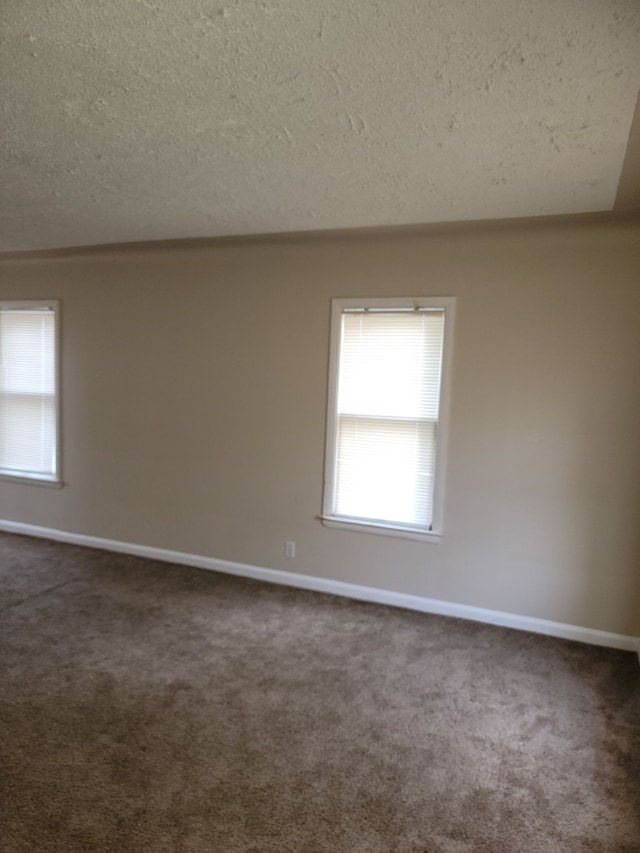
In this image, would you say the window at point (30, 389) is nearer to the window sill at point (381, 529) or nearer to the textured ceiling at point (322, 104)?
the textured ceiling at point (322, 104)

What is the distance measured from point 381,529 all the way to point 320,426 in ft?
2.72

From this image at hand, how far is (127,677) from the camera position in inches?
105

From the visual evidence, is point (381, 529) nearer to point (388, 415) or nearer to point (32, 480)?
point (388, 415)

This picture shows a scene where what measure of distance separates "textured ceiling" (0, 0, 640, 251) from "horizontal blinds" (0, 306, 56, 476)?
6.08ft

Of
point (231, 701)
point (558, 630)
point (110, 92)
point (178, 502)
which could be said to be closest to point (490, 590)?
point (558, 630)

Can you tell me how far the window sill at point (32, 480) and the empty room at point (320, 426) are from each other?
0.09ft

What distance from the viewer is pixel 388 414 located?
3.59 metres

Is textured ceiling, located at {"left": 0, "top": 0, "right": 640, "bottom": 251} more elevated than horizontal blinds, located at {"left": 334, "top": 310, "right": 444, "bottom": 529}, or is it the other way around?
textured ceiling, located at {"left": 0, "top": 0, "right": 640, "bottom": 251}

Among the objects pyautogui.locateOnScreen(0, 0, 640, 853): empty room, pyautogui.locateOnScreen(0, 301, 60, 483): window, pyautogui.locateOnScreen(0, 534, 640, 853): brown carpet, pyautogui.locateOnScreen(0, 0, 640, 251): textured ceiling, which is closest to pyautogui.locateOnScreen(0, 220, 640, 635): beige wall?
pyautogui.locateOnScreen(0, 0, 640, 853): empty room

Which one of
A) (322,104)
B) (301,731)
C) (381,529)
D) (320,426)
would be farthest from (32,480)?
(322,104)

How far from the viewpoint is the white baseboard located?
10.6 ft

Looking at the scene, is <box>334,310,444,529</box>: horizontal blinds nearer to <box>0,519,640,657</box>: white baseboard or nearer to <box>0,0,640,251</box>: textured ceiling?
<box>0,519,640,657</box>: white baseboard

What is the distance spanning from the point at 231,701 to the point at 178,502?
77.8 inches

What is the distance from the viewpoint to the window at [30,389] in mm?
4566
